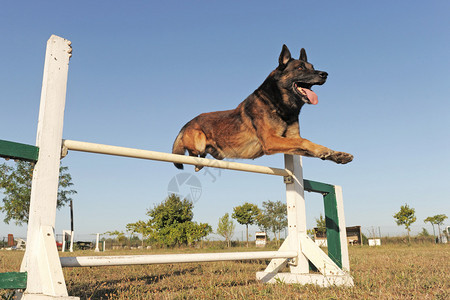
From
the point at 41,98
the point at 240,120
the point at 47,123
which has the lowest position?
the point at 47,123

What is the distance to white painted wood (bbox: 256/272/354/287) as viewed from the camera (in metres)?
3.01

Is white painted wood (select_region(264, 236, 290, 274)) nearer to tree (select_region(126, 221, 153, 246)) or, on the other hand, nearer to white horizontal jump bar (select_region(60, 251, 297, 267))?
white horizontal jump bar (select_region(60, 251, 297, 267))

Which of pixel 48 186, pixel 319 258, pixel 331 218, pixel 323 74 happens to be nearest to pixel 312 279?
pixel 319 258

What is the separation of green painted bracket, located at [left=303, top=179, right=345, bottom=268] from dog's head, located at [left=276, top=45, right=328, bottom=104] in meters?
1.06

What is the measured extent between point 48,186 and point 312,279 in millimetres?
2575

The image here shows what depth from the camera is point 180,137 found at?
4.02 metres

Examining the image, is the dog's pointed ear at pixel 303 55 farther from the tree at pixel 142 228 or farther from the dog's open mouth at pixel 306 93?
the tree at pixel 142 228

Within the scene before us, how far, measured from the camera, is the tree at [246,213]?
25438mm

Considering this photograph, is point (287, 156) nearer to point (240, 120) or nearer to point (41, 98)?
point (240, 120)

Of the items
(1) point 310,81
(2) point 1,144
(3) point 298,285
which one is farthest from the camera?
(1) point 310,81

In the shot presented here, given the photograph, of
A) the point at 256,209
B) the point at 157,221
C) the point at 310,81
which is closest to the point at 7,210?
the point at 157,221

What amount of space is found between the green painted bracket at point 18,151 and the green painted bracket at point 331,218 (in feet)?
9.54

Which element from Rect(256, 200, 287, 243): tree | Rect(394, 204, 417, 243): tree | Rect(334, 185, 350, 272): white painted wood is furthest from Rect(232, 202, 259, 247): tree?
Rect(334, 185, 350, 272): white painted wood

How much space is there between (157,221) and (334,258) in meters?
16.0
